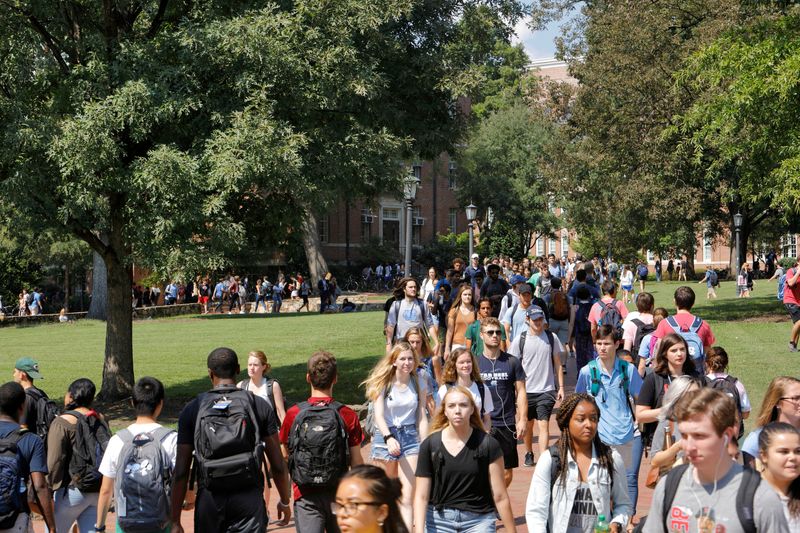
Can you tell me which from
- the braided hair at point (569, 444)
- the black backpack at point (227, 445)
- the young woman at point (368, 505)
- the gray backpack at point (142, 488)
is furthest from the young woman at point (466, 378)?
the young woman at point (368, 505)

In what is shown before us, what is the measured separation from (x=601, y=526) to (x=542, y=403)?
17.6 ft

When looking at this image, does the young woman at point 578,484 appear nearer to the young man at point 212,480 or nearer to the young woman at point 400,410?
the young man at point 212,480

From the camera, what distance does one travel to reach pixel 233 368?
617cm

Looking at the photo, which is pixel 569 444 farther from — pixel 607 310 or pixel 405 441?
pixel 607 310

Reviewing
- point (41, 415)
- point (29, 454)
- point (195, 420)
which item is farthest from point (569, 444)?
point (41, 415)

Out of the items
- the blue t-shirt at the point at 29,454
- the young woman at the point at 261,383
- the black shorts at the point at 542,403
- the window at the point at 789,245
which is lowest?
the black shorts at the point at 542,403

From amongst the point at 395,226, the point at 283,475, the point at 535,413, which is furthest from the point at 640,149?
the point at 395,226

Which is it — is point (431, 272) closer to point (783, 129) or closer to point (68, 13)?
point (68, 13)

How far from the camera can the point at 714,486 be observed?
3803 mm

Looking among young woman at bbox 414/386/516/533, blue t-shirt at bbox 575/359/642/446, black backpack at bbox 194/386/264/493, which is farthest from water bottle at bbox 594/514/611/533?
blue t-shirt at bbox 575/359/642/446

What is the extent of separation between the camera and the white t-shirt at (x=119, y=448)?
6148mm

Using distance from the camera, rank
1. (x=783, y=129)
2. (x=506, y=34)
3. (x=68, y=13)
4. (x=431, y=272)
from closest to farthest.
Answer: (x=68, y=13)
(x=431, y=272)
(x=506, y=34)
(x=783, y=129)

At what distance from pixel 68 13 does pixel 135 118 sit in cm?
317

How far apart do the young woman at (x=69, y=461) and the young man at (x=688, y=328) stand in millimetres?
5103
